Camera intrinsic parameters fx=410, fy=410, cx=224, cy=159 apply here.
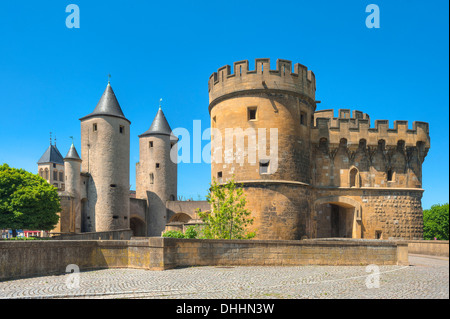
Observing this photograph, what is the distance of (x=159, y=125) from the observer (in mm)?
49625

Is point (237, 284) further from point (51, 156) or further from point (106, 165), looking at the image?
point (51, 156)

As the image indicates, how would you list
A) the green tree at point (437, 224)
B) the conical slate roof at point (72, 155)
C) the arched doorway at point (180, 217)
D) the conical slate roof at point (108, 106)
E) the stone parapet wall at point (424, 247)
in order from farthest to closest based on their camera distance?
the green tree at point (437, 224) < the arched doorway at point (180, 217) < the conical slate roof at point (108, 106) < the conical slate roof at point (72, 155) < the stone parapet wall at point (424, 247)

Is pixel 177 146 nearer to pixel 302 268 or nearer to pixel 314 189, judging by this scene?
pixel 314 189

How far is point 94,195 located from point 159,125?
45.0ft

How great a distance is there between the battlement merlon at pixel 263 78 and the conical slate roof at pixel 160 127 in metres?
25.7


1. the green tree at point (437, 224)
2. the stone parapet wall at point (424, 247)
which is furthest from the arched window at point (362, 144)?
the green tree at point (437, 224)

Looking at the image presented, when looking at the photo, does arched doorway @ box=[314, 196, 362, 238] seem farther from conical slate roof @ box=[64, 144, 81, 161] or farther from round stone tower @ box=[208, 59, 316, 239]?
conical slate roof @ box=[64, 144, 81, 161]

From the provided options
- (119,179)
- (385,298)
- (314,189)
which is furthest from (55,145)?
(385,298)

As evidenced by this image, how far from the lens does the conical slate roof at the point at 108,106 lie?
40.6 meters

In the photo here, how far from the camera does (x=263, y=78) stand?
73.6 feet

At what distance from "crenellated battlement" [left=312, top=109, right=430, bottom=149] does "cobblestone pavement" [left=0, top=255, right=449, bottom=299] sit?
1259 centimetres

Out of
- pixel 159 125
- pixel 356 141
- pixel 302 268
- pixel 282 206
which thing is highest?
pixel 159 125

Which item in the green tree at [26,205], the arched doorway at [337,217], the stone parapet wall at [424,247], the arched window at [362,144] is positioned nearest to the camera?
the stone parapet wall at [424,247]

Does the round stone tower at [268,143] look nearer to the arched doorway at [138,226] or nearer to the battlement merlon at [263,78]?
the battlement merlon at [263,78]
